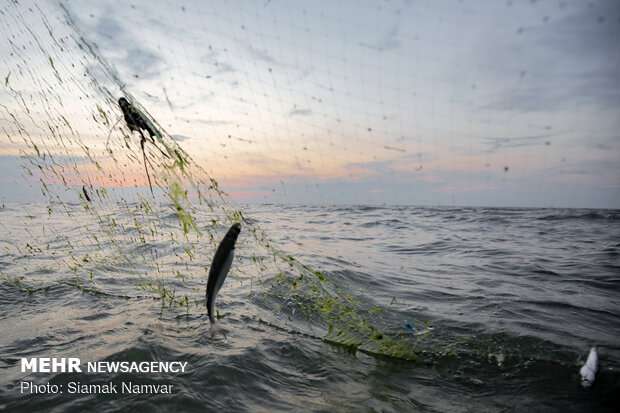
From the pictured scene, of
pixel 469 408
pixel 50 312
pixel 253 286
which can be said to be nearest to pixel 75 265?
pixel 50 312

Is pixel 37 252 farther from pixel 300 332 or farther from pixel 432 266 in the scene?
pixel 432 266

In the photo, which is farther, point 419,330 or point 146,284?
point 146,284

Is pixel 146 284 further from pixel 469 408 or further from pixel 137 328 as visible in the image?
pixel 469 408

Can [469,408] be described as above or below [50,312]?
below

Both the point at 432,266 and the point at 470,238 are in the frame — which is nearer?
the point at 432,266

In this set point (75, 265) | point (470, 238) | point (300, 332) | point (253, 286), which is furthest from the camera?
point (470, 238)

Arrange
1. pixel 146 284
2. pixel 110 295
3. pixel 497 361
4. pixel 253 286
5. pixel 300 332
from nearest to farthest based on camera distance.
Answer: pixel 497 361 < pixel 300 332 < pixel 110 295 < pixel 146 284 < pixel 253 286

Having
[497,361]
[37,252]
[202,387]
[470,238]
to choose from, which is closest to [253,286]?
[202,387]

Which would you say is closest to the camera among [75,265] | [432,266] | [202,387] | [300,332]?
[202,387]

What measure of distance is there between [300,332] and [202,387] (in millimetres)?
2681

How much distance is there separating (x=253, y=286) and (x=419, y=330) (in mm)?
4803

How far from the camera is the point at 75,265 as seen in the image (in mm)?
11391

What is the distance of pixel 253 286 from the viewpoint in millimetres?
10227

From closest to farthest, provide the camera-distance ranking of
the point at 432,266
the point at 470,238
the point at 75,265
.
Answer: the point at 75,265
the point at 432,266
the point at 470,238
